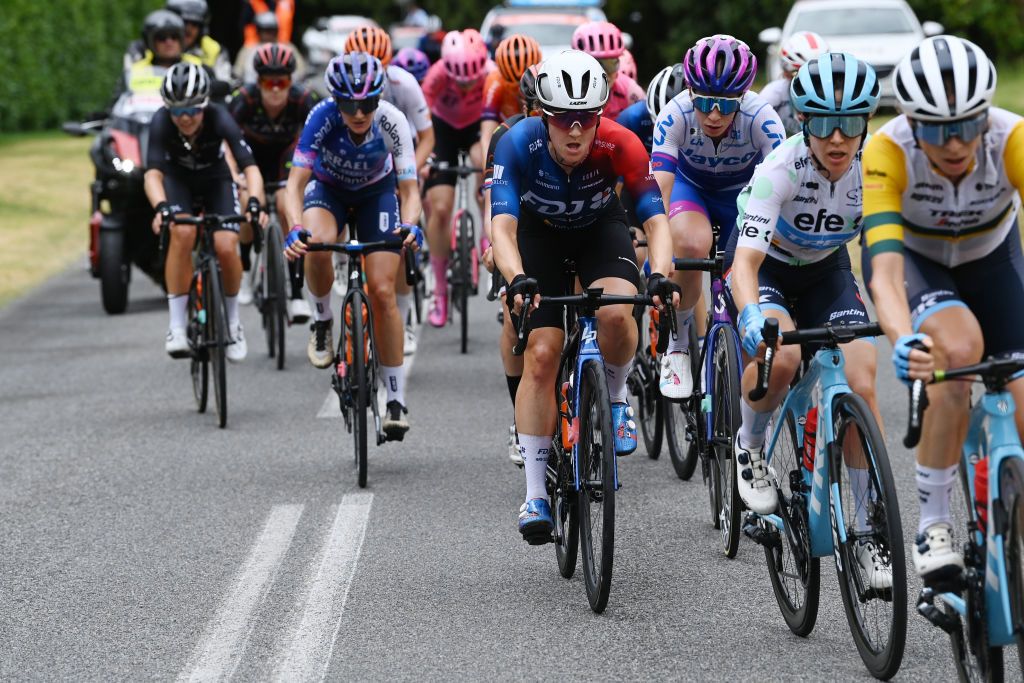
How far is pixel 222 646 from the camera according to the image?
5.93 metres

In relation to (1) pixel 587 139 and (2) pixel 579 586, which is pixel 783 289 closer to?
(1) pixel 587 139

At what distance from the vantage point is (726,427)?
283 inches

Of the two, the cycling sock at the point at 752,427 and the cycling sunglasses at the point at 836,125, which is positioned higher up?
the cycling sunglasses at the point at 836,125

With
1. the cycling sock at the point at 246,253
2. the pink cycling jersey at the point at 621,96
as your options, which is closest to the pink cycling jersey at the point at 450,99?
the cycling sock at the point at 246,253

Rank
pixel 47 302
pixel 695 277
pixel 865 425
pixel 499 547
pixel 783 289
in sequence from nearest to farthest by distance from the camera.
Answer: pixel 865 425, pixel 783 289, pixel 499 547, pixel 695 277, pixel 47 302

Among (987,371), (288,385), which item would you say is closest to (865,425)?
(987,371)

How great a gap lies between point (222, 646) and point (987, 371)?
2.72 m

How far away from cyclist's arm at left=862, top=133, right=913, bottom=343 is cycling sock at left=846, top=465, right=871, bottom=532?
0.55 m

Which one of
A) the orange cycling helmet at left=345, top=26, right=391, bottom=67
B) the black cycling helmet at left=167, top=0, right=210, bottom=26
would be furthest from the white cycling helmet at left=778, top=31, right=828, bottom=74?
the black cycling helmet at left=167, top=0, right=210, bottom=26

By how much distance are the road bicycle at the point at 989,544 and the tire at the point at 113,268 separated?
36.4 feet

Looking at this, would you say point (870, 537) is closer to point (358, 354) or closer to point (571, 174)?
point (571, 174)

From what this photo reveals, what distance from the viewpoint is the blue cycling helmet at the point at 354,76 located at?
8992 mm

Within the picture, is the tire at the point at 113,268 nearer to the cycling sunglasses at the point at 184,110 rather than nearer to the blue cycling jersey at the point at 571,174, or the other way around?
the cycling sunglasses at the point at 184,110

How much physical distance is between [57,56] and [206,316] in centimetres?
2720
